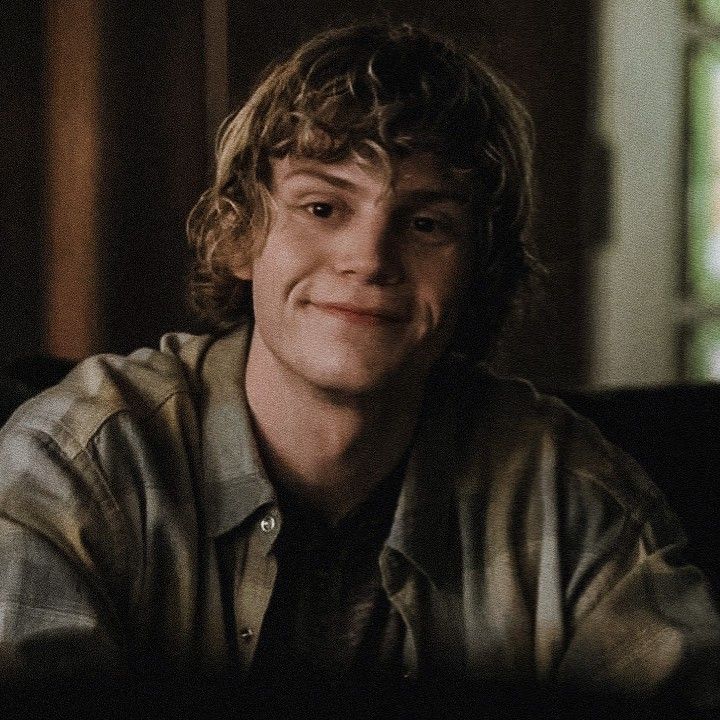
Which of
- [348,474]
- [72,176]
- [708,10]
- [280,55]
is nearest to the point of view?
[348,474]

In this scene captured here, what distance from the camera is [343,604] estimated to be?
50.5 inches

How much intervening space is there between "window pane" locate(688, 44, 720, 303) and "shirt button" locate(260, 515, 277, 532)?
1.43 meters

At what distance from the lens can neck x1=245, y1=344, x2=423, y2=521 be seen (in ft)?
4.28

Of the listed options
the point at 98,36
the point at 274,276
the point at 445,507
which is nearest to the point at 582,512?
the point at 445,507

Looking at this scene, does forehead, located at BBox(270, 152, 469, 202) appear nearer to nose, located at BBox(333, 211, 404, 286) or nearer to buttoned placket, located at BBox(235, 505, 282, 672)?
nose, located at BBox(333, 211, 404, 286)

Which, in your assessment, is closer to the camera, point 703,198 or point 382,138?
point 382,138

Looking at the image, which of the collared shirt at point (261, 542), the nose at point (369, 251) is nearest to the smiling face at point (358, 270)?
the nose at point (369, 251)

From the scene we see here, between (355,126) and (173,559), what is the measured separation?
43cm

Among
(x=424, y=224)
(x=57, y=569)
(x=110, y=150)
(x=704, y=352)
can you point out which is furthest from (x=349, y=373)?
(x=704, y=352)

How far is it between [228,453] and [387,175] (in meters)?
0.30

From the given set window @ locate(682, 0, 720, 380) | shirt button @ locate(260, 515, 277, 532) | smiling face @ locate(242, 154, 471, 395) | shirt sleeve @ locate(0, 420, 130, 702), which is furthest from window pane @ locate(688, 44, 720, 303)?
shirt sleeve @ locate(0, 420, 130, 702)

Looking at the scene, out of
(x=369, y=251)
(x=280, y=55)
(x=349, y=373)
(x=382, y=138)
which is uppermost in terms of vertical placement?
(x=280, y=55)

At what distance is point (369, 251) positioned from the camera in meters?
1.22

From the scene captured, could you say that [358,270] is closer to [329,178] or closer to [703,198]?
[329,178]
